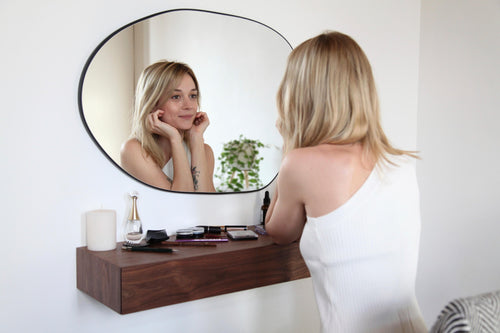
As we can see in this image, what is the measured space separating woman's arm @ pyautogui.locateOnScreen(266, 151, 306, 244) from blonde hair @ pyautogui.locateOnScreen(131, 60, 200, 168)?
1.74 ft

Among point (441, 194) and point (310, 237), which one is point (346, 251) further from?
point (441, 194)

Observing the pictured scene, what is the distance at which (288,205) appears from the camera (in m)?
1.46

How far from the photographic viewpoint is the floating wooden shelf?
1447 millimetres

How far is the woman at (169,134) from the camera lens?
1.78 m

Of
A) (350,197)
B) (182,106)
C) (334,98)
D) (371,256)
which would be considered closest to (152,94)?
(182,106)

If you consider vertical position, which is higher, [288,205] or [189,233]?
[288,205]

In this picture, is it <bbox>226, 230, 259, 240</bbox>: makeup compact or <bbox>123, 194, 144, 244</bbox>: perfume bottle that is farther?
<bbox>226, 230, 259, 240</bbox>: makeup compact

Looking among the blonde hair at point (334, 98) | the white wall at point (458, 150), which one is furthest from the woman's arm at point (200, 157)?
the white wall at point (458, 150)

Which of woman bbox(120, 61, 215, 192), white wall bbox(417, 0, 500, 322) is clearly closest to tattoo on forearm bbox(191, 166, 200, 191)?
woman bbox(120, 61, 215, 192)

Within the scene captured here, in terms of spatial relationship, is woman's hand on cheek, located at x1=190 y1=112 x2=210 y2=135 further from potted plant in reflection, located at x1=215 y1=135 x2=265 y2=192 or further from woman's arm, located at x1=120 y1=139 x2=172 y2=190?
woman's arm, located at x1=120 y1=139 x2=172 y2=190

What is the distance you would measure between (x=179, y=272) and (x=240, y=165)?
0.68m

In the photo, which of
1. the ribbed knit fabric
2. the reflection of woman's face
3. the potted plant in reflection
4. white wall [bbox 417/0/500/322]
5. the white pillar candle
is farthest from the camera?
white wall [bbox 417/0/500/322]

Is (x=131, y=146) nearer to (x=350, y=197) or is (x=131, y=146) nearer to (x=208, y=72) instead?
(x=208, y=72)

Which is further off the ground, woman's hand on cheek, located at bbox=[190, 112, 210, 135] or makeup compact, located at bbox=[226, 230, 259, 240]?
woman's hand on cheek, located at bbox=[190, 112, 210, 135]
